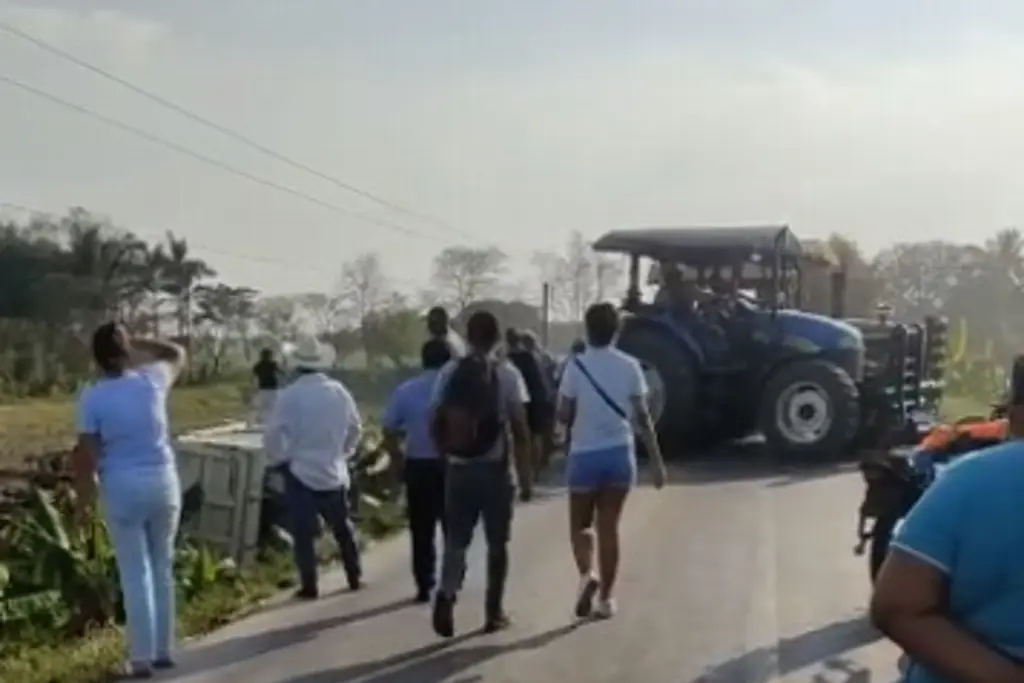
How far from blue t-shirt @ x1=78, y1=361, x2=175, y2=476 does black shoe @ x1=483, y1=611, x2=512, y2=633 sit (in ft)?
7.88

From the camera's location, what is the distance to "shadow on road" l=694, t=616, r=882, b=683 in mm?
9164

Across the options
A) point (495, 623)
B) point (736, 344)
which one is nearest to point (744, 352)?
point (736, 344)

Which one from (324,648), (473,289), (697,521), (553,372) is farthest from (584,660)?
(473,289)

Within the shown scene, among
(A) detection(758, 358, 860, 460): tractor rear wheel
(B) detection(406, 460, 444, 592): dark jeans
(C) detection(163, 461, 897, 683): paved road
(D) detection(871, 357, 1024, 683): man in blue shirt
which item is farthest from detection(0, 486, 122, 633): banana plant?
(A) detection(758, 358, 860, 460): tractor rear wheel

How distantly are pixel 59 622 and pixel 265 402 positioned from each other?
7168 mm

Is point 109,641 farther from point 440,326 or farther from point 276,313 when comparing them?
point 276,313

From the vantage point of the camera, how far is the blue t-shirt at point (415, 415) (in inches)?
431

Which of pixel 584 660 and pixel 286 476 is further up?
pixel 286 476

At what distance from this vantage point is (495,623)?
10227 millimetres

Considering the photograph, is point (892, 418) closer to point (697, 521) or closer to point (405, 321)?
point (697, 521)

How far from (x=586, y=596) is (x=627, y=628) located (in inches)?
12.8

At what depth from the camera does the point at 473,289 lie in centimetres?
4447

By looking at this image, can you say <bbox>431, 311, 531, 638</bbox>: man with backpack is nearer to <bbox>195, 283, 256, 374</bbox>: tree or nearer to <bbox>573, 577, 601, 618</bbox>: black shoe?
<bbox>573, 577, 601, 618</bbox>: black shoe

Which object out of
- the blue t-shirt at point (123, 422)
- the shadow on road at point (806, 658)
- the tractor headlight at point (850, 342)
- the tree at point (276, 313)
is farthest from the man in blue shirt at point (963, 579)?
the tree at point (276, 313)
